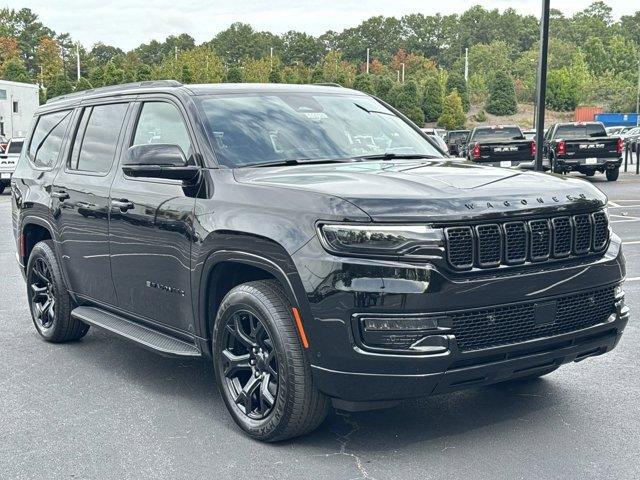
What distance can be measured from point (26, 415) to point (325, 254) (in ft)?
7.37

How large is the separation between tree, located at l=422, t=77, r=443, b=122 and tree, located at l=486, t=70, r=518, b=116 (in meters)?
7.36

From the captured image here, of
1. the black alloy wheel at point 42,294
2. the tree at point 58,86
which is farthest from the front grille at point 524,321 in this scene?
the tree at point 58,86

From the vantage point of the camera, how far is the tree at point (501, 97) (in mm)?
83688

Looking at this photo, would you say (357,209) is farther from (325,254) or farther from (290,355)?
(290,355)

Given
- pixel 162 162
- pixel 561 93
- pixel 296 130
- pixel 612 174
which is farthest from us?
pixel 561 93

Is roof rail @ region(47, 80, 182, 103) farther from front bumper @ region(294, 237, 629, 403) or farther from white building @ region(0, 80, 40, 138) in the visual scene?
white building @ region(0, 80, 40, 138)

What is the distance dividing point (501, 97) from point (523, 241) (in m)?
82.2

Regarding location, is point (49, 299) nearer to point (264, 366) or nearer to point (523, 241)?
point (264, 366)

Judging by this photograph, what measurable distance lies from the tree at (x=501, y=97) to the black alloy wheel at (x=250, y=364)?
267ft

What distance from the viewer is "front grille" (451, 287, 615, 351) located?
4.23 metres

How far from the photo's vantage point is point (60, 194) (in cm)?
665

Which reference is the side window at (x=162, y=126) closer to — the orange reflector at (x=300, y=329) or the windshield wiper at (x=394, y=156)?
the windshield wiper at (x=394, y=156)

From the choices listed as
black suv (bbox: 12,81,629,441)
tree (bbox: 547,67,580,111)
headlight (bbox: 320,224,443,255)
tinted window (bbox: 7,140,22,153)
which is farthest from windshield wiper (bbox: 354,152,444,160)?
tree (bbox: 547,67,580,111)

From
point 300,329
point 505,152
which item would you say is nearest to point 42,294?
point 300,329
